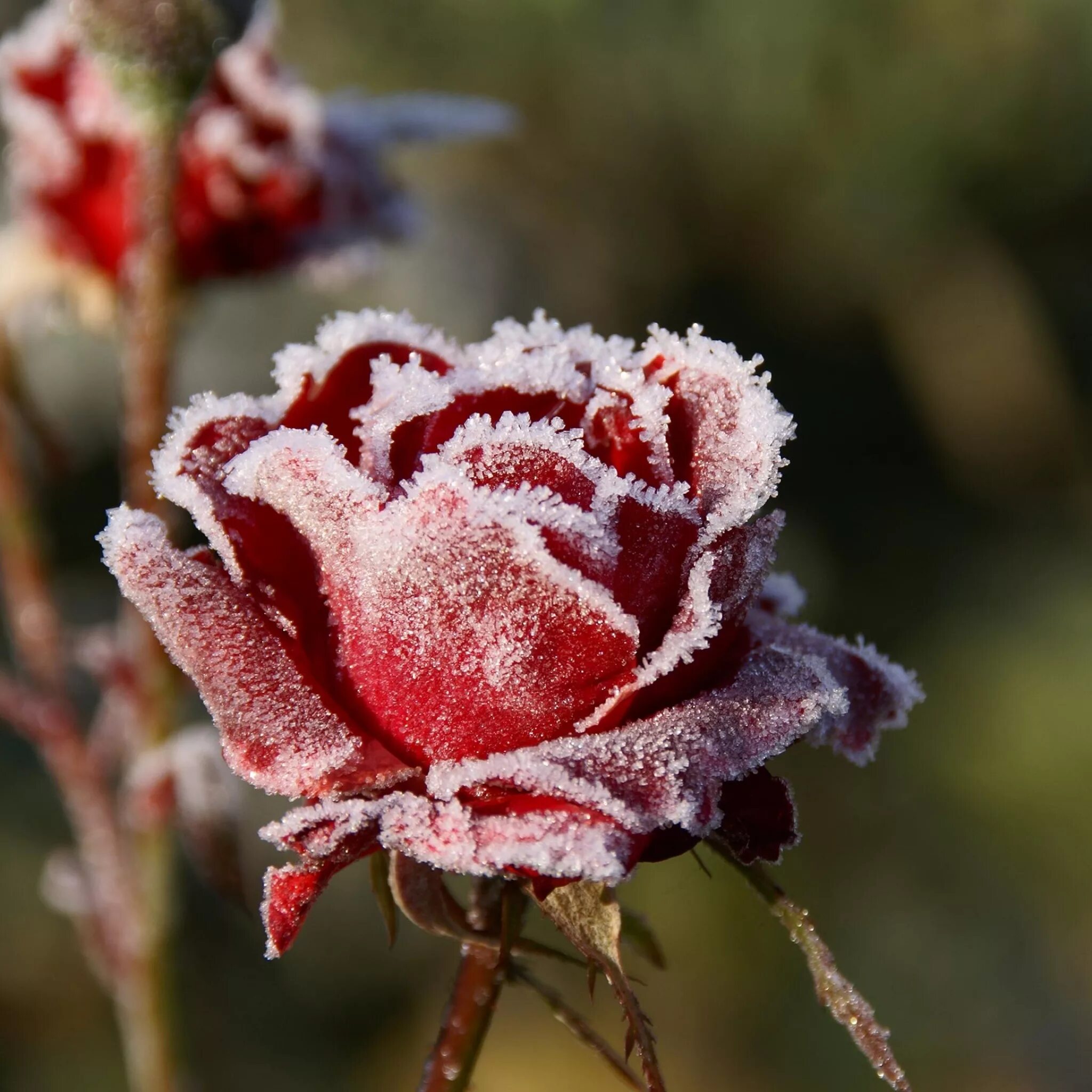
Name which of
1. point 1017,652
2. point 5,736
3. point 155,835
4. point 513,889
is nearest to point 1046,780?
point 1017,652

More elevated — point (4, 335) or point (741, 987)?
point (4, 335)

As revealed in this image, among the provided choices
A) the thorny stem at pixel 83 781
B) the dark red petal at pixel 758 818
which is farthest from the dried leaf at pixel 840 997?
the thorny stem at pixel 83 781

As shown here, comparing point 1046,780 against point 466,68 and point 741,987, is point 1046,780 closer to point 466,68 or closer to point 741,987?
point 741,987

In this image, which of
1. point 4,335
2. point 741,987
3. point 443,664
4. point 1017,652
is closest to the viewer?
point 443,664

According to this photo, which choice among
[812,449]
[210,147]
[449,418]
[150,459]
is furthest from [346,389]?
[812,449]

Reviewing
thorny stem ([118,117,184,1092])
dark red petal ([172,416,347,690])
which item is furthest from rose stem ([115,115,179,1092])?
dark red petal ([172,416,347,690])

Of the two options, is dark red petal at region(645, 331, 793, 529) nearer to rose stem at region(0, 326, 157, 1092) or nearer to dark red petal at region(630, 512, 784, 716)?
dark red petal at region(630, 512, 784, 716)

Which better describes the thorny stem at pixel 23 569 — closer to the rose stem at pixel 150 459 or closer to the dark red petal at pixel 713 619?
the rose stem at pixel 150 459
